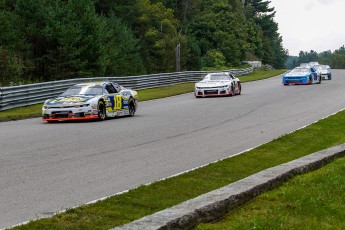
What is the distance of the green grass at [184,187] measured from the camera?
627 centimetres

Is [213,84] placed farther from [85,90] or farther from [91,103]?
[91,103]

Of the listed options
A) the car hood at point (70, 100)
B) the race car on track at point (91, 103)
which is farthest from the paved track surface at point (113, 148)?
the car hood at point (70, 100)

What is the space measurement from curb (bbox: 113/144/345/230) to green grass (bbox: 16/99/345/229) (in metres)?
0.43

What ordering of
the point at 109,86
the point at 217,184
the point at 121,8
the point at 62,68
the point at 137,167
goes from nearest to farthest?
the point at 217,184, the point at 137,167, the point at 109,86, the point at 62,68, the point at 121,8

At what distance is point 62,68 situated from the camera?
173 feet

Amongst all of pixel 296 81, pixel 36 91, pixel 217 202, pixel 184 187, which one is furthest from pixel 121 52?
pixel 217 202

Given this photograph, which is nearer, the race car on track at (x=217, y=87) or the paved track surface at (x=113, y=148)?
the paved track surface at (x=113, y=148)

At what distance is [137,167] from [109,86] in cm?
1147

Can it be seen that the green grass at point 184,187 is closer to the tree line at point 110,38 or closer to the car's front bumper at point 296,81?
the tree line at point 110,38

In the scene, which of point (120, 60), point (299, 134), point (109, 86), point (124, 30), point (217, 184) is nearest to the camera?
point (217, 184)


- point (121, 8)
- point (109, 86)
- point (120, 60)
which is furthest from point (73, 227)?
point (121, 8)

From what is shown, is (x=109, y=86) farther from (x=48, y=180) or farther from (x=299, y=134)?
(x=48, y=180)

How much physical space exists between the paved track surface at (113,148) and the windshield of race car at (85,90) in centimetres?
139

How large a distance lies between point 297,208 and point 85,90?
589 inches
